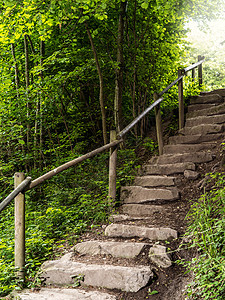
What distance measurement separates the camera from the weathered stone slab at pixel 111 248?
133 inches

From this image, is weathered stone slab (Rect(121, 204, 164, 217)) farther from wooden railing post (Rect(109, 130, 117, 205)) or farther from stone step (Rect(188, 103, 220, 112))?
stone step (Rect(188, 103, 220, 112))

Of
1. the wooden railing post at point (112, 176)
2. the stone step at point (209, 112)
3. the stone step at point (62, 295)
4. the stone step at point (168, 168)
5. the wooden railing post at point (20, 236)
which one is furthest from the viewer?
the stone step at point (209, 112)

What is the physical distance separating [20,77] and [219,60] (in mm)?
12440

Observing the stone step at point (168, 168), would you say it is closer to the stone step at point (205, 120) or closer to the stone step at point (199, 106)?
the stone step at point (205, 120)

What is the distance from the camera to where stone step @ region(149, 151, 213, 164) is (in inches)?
197

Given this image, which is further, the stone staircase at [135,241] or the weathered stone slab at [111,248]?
the weathered stone slab at [111,248]

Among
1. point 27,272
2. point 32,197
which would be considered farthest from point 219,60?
point 27,272

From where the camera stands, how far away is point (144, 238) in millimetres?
3605

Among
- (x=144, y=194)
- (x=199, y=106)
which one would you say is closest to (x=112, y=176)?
(x=144, y=194)

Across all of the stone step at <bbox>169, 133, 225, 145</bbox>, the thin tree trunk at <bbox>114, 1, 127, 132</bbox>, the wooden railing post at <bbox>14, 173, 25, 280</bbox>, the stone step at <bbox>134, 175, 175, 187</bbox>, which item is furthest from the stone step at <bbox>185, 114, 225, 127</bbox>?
the wooden railing post at <bbox>14, 173, 25, 280</bbox>

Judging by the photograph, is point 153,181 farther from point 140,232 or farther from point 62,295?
point 62,295

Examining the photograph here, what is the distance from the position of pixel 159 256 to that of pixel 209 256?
0.67 meters

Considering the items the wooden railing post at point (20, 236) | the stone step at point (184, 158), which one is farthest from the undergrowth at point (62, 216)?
the stone step at point (184, 158)

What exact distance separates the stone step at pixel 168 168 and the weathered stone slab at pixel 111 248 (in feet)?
5.96
